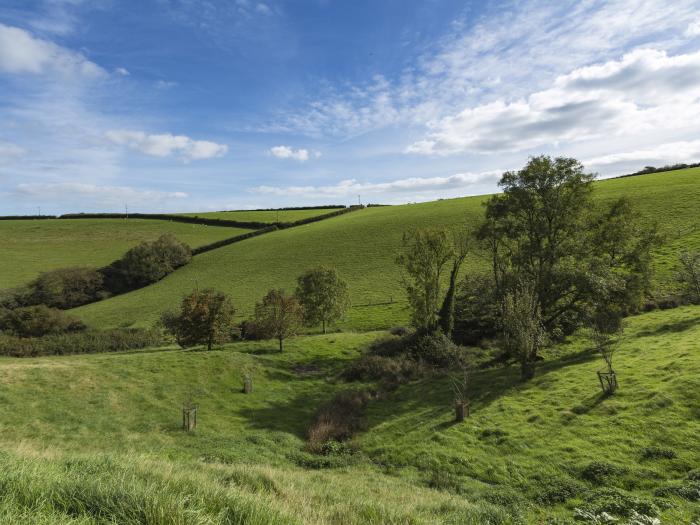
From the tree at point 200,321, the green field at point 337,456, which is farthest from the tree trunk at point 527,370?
the tree at point 200,321

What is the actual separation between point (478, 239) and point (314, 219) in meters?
90.3

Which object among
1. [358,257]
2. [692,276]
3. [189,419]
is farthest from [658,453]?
[358,257]

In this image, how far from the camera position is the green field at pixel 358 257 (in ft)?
180

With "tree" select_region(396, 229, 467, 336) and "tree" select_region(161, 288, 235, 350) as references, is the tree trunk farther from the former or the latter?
"tree" select_region(161, 288, 235, 350)

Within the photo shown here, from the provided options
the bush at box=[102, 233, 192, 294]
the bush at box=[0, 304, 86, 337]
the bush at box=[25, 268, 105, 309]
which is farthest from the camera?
the bush at box=[102, 233, 192, 294]

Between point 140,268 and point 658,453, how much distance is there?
89411 mm

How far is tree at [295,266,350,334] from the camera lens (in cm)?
4769

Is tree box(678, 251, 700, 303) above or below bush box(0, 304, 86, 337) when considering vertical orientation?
above

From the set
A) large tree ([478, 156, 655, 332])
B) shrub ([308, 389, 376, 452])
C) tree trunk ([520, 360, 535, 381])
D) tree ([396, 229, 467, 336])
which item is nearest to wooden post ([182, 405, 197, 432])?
shrub ([308, 389, 376, 452])

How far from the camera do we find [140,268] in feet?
274

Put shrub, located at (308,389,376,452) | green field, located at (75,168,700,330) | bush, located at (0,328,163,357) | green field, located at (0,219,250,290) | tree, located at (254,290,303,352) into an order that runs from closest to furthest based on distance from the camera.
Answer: shrub, located at (308,389,376,452)
tree, located at (254,290,303,352)
bush, located at (0,328,163,357)
green field, located at (75,168,700,330)
green field, located at (0,219,250,290)

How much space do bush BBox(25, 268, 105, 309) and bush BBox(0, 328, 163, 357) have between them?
3071 cm

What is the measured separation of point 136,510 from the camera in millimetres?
5535

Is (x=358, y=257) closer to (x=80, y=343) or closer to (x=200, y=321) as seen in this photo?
(x=200, y=321)
